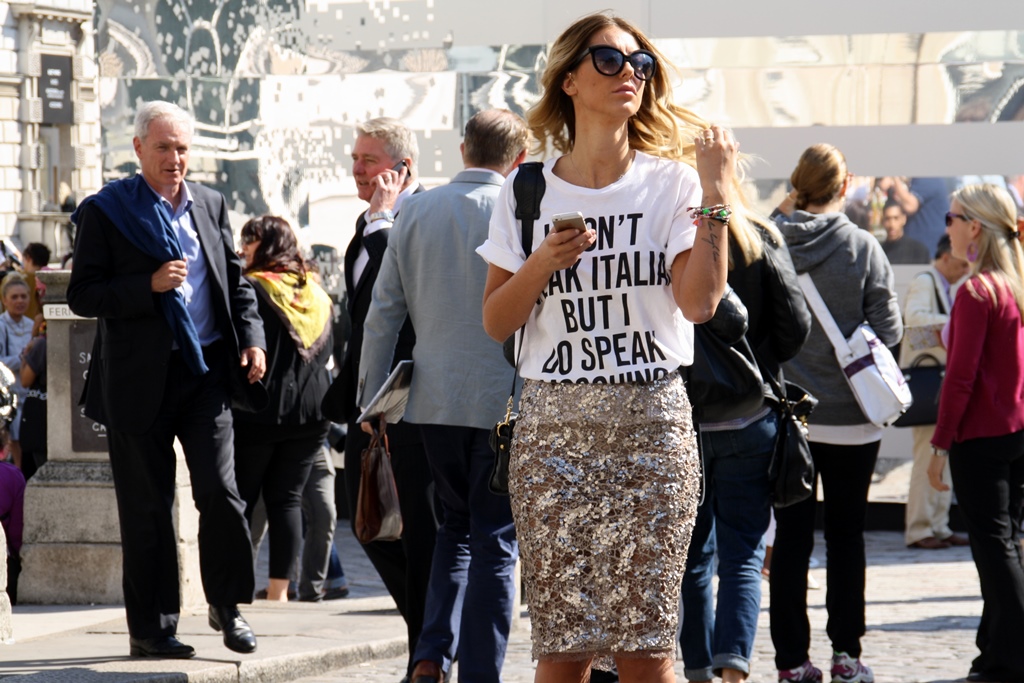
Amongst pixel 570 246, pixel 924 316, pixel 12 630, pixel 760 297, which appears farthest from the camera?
pixel 924 316

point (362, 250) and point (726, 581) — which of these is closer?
point (726, 581)

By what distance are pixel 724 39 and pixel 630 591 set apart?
7742 mm

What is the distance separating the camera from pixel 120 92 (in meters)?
11.6

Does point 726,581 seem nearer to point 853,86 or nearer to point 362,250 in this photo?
point 362,250

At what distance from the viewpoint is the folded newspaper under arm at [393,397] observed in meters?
5.53

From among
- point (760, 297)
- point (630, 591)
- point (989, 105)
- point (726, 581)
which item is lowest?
point (726, 581)

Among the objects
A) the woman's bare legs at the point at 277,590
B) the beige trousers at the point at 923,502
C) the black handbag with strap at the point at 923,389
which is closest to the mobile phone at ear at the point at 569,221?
the woman's bare legs at the point at 277,590

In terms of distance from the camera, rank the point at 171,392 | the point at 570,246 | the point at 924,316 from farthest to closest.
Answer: the point at 924,316, the point at 171,392, the point at 570,246

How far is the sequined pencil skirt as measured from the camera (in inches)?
153

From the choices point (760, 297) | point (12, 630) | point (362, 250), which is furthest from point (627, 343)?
point (12, 630)

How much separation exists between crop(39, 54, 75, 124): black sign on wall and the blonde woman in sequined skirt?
135 feet

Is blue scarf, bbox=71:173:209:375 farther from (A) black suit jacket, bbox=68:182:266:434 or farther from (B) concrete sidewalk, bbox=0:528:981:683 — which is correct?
(B) concrete sidewalk, bbox=0:528:981:683

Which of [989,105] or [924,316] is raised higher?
[989,105]

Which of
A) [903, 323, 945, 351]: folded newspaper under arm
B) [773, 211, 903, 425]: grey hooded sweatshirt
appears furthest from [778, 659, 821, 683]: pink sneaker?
[903, 323, 945, 351]: folded newspaper under arm
